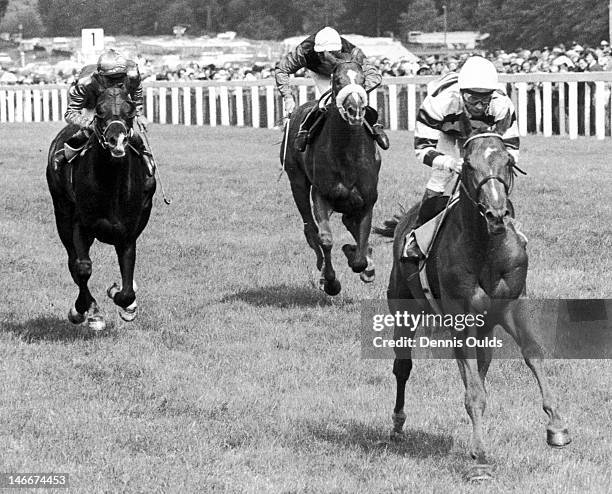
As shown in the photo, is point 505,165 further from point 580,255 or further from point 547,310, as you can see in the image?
point 580,255

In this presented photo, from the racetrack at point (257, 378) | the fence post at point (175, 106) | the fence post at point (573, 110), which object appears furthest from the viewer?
the fence post at point (175, 106)

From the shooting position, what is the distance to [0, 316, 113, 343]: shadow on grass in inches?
392

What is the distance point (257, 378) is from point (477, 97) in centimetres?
269

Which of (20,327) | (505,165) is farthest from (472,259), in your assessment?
(20,327)

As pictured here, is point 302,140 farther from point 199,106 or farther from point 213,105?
point 199,106

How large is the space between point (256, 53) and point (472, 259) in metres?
56.7

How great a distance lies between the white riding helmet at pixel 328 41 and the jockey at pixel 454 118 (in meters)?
3.95

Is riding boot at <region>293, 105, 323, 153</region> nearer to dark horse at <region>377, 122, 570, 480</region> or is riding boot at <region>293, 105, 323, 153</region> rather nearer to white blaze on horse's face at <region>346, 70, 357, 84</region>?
white blaze on horse's face at <region>346, 70, 357, 84</region>

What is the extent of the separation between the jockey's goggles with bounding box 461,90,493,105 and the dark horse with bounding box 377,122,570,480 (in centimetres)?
16

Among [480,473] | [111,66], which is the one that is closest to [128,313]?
[111,66]

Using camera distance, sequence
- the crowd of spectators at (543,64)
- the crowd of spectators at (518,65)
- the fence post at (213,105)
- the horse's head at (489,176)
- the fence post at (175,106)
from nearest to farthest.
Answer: the horse's head at (489,176) < the crowd of spectators at (543,64) < the crowd of spectators at (518,65) < the fence post at (213,105) < the fence post at (175,106)

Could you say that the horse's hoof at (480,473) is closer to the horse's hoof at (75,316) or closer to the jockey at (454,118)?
the jockey at (454,118)

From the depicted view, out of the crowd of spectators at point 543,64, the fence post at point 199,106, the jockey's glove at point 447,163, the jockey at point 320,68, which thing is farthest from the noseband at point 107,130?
the fence post at point 199,106

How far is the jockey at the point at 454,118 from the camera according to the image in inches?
270
